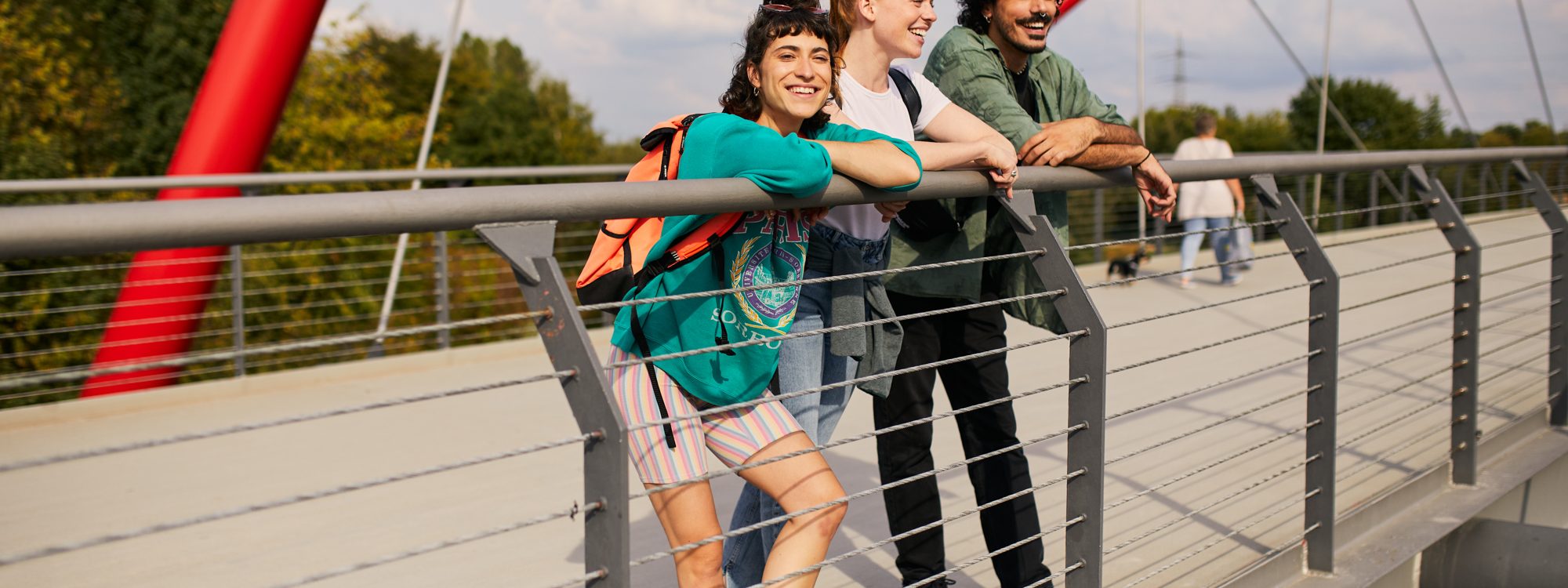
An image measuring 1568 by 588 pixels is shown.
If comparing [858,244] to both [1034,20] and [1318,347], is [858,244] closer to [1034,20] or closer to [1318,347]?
[1034,20]

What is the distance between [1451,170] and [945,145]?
76.6 feet

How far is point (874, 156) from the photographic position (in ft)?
7.27

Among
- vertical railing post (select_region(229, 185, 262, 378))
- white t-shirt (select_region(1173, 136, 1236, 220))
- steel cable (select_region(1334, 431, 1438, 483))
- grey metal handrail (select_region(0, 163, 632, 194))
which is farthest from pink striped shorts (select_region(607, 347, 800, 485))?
white t-shirt (select_region(1173, 136, 1236, 220))

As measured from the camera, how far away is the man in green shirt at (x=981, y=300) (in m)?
2.90

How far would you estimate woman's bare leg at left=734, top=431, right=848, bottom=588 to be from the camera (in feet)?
7.06

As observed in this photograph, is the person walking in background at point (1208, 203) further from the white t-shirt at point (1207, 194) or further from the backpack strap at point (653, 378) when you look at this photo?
the backpack strap at point (653, 378)

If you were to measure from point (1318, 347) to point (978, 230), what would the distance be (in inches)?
41.6

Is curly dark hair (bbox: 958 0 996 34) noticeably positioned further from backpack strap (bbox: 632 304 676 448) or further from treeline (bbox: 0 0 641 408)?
treeline (bbox: 0 0 641 408)

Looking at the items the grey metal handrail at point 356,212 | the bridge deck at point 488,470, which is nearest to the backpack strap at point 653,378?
the grey metal handrail at point 356,212

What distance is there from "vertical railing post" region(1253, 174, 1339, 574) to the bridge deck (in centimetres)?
15

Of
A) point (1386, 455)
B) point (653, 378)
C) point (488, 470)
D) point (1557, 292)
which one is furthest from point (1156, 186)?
Answer: point (1557, 292)

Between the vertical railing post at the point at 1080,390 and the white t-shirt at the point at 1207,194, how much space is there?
7.67 meters

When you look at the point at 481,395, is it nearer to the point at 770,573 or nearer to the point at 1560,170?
the point at 770,573

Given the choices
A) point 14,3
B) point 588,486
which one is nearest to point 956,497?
point 588,486
